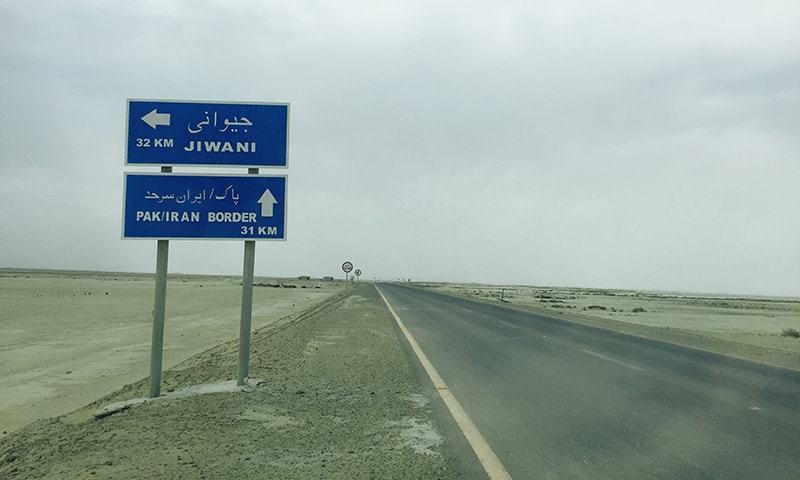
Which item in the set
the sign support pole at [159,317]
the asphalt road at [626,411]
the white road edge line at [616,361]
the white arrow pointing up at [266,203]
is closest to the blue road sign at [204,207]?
the white arrow pointing up at [266,203]

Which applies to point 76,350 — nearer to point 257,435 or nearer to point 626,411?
point 257,435

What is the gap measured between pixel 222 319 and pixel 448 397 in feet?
65.7

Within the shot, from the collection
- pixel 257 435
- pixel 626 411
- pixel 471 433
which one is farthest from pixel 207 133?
pixel 626 411

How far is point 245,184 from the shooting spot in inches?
376

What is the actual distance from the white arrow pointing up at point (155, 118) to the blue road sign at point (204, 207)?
2.48 feet

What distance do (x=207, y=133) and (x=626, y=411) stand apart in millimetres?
7227

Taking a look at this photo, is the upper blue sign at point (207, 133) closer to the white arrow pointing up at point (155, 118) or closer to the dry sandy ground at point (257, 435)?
the white arrow pointing up at point (155, 118)

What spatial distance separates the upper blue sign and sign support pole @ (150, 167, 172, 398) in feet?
1.16

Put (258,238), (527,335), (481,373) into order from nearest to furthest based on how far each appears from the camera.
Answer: (258,238) → (481,373) → (527,335)

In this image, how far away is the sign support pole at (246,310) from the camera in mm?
9375

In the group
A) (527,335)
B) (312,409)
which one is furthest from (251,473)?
(527,335)

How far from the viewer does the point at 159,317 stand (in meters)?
8.99

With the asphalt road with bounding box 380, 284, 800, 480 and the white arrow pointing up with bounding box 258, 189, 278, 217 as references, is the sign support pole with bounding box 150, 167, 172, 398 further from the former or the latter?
the asphalt road with bounding box 380, 284, 800, 480

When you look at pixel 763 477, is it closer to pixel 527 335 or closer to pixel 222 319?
pixel 527 335
